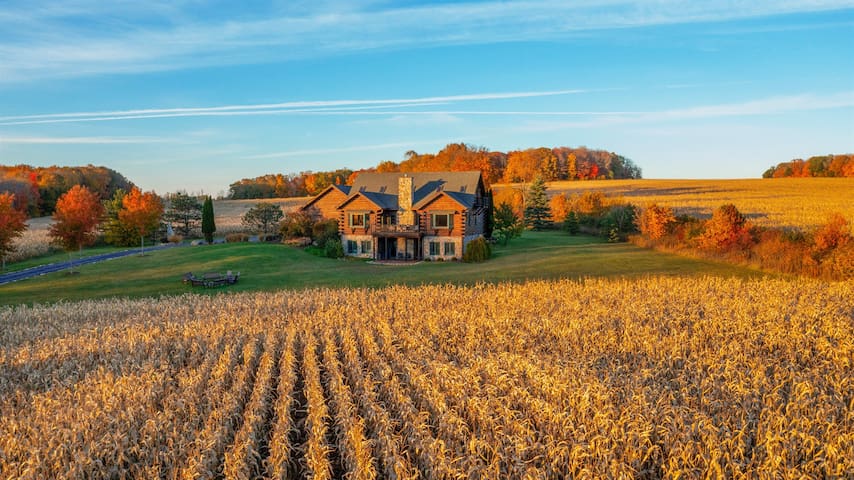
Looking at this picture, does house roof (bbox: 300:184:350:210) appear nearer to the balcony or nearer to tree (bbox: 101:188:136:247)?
the balcony

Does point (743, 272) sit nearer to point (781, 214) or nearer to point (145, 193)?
point (781, 214)

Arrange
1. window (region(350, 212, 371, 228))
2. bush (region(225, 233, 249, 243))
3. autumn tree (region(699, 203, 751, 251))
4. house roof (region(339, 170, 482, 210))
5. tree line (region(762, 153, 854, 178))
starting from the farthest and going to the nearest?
1. tree line (region(762, 153, 854, 178))
2. bush (region(225, 233, 249, 243))
3. window (region(350, 212, 371, 228))
4. house roof (region(339, 170, 482, 210))
5. autumn tree (region(699, 203, 751, 251))

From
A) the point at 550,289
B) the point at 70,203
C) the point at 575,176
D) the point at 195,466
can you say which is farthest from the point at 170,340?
the point at 575,176

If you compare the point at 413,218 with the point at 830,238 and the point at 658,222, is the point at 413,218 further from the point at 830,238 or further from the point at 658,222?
the point at 830,238

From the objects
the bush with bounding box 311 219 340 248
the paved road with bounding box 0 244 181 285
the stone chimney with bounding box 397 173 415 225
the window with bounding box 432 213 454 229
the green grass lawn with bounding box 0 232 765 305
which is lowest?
the green grass lawn with bounding box 0 232 765 305

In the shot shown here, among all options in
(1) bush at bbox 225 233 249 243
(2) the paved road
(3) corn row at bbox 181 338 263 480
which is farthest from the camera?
(1) bush at bbox 225 233 249 243

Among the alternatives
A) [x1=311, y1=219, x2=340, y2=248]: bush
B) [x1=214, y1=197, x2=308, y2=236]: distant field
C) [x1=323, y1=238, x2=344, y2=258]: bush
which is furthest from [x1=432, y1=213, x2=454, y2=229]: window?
[x1=214, y1=197, x2=308, y2=236]: distant field

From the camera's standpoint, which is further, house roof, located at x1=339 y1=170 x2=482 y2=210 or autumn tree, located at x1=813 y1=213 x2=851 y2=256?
house roof, located at x1=339 y1=170 x2=482 y2=210

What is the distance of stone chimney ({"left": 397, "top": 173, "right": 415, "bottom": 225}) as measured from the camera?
1736 inches

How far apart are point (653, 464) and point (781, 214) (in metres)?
62.9

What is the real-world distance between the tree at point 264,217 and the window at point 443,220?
24719mm

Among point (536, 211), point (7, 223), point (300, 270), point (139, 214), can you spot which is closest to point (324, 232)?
point (300, 270)

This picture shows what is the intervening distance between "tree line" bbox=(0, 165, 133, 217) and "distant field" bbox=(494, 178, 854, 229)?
8518cm

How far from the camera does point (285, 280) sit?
104 ft
